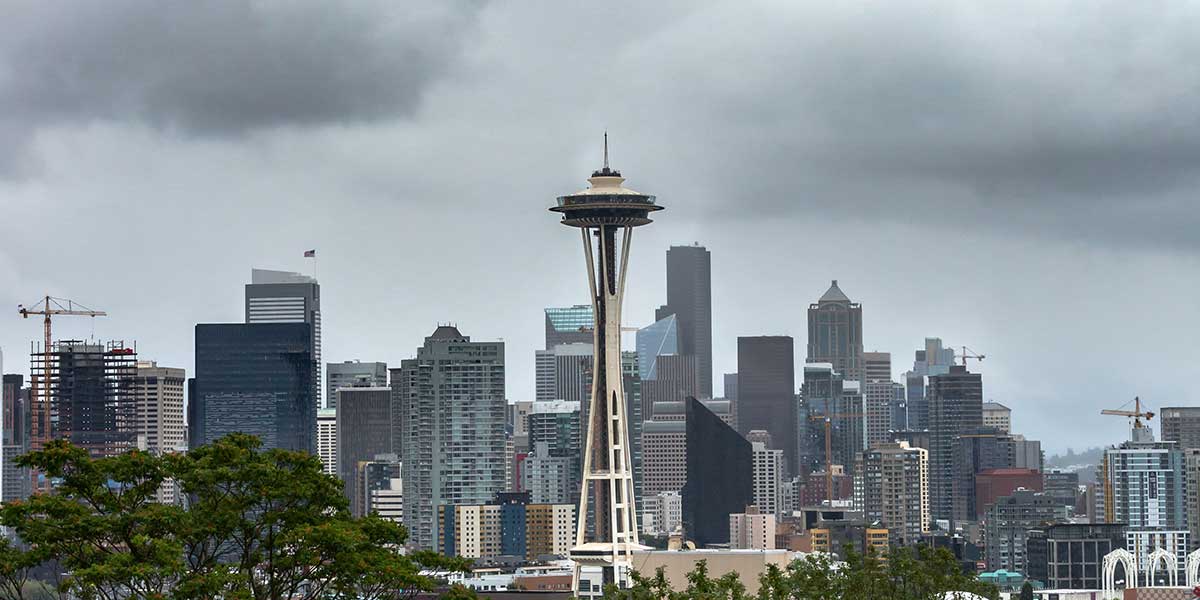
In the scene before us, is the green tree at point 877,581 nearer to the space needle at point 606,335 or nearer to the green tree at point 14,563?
the green tree at point 14,563

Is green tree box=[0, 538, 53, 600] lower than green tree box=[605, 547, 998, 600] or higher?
higher

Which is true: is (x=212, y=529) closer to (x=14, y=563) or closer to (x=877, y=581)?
(x=14, y=563)

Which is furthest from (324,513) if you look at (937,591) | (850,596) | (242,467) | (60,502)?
(937,591)

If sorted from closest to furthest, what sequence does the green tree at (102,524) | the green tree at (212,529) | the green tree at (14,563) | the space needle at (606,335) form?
the green tree at (102,524)
the green tree at (212,529)
the green tree at (14,563)
the space needle at (606,335)

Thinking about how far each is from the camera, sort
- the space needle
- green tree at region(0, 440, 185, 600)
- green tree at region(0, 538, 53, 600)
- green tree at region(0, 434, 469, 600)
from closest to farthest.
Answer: green tree at region(0, 440, 185, 600)
green tree at region(0, 434, 469, 600)
green tree at region(0, 538, 53, 600)
the space needle

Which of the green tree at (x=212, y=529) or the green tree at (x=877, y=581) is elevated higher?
the green tree at (x=212, y=529)

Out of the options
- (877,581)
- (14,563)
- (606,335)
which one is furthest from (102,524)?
(606,335)

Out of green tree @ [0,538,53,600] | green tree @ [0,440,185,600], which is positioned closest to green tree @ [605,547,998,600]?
green tree @ [0,440,185,600]

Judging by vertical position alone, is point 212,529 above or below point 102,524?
below

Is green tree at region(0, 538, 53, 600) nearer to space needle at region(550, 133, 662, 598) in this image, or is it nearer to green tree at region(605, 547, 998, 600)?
green tree at region(605, 547, 998, 600)

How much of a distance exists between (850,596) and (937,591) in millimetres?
4736

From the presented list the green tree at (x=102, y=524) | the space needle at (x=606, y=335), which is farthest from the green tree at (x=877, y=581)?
the space needle at (x=606, y=335)

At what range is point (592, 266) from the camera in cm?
17975

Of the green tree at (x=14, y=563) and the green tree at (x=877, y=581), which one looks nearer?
the green tree at (x=14, y=563)
